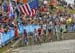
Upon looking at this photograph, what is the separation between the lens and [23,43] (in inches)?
1174

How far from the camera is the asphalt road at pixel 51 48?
26250mm

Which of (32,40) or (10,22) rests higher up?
(10,22)

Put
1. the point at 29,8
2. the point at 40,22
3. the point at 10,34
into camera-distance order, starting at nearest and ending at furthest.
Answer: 1. the point at 10,34
2. the point at 29,8
3. the point at 40,22

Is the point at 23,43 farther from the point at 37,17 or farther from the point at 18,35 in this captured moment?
the point at 37,17

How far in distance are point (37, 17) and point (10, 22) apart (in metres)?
6.17

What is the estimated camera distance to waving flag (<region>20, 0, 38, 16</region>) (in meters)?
31.1

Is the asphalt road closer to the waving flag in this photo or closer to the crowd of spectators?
the crowd of spectators

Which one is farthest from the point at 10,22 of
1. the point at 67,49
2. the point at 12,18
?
the point at 67,49

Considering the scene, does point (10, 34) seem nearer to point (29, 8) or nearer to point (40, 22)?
point (29, 8)

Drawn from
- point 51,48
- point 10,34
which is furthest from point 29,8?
point 51,48

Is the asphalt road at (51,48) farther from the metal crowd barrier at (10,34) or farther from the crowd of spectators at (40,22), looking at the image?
the crowd of spectators at (40,22)

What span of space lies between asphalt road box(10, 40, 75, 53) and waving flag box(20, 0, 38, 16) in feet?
11.1

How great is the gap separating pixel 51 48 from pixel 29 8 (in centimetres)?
537

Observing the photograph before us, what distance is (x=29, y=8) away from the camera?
1247 inches
